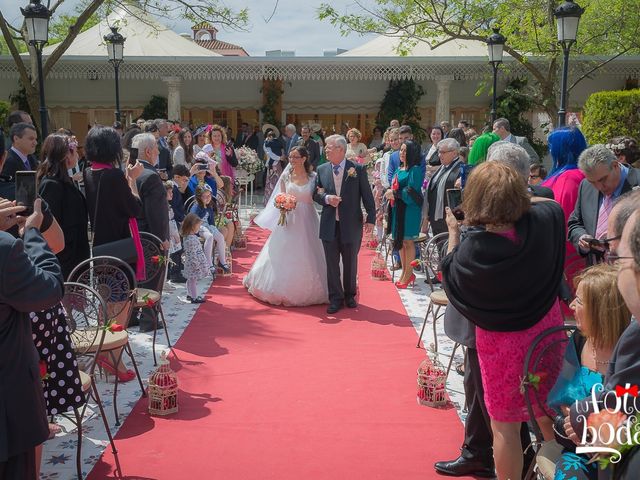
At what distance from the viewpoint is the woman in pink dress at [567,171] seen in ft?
17.7

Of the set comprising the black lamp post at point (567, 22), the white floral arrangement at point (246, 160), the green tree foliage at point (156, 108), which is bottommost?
the white floral arrangement at point (246, 160)

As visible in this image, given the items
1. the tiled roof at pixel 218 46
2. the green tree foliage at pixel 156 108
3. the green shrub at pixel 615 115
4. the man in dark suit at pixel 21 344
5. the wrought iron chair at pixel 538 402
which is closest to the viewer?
the man in dark suit at pixel 21 344

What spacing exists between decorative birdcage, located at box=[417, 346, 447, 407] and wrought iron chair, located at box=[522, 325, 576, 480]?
1701 mm

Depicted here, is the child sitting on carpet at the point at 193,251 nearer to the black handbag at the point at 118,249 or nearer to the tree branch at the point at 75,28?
the black handbag at the point at 118,249

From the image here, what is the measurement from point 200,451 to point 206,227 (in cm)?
472

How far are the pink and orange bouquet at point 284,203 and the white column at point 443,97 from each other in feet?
44.0

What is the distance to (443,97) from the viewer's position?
2048 centimetres

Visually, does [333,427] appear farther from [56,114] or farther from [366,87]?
[56,114]

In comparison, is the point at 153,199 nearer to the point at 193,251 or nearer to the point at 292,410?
the point at 193,251

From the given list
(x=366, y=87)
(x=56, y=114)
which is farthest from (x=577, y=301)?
(x=56, y=114)

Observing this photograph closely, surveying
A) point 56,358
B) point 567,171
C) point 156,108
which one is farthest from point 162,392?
point 156,108

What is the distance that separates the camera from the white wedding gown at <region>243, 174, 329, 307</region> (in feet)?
26.1

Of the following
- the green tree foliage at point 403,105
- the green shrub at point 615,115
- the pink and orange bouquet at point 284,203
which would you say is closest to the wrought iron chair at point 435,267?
the pink and orange bouquet at point 284,203

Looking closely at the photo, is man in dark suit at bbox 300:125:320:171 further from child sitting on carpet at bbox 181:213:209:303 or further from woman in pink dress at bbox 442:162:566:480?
woman in pink dress at bbox 442:162:566:480
